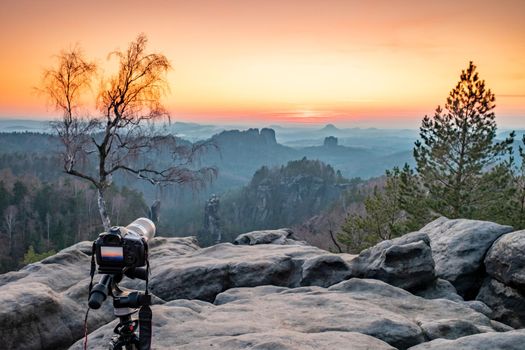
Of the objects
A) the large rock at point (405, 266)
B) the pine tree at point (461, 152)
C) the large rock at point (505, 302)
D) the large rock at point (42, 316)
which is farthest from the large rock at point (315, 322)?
the pine tree at point (461, 152)

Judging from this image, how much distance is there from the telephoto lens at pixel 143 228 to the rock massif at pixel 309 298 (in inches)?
115

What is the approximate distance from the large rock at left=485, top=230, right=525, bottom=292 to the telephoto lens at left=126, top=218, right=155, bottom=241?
36.0ft

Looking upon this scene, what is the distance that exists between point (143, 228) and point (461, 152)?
25999mm

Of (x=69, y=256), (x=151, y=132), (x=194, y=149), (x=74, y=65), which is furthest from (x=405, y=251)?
(x=74, y=65)

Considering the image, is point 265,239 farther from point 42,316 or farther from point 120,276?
point 120,276

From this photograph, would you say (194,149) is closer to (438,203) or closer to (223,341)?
(438,203)

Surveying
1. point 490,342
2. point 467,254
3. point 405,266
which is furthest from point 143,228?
point 467,254

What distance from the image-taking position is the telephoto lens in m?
4.64

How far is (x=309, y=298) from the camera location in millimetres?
10000

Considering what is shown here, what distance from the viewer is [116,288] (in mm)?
4289

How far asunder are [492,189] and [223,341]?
22956 mm

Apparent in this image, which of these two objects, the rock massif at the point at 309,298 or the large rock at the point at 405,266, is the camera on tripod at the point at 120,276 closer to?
the rock massif at the point at 309,298

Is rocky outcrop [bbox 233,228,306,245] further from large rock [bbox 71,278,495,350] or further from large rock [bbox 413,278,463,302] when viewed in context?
large rock [bbox 71,278,495,350]

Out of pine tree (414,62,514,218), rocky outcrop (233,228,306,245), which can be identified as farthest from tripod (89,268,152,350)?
pine tree (414,62,514,218)
